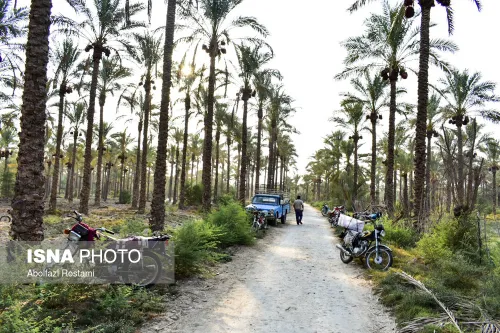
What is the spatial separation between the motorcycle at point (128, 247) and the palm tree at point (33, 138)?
3.02ft

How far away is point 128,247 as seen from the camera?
6.49 meters

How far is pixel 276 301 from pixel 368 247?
167 inches

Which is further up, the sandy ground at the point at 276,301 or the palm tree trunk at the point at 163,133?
the palm tree trunk at the point at 163,133

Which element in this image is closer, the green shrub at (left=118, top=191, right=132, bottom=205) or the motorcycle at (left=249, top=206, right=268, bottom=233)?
the motorcycle at (left=249, top=206, right=268, bottom=233)

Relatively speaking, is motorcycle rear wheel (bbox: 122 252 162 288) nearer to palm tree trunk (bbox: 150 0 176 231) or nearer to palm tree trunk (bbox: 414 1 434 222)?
palm tree trunk (bbox: 150 0 176 231)

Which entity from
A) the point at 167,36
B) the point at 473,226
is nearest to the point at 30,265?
the point at 167,36

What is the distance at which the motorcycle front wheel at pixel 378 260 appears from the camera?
8992mm

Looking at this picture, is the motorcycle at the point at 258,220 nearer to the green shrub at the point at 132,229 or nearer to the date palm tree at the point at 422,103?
the date palm tree at the point at 422,103

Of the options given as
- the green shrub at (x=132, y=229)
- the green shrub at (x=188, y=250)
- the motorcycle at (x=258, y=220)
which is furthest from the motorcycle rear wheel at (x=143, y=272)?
the motorcycle at (x=258, y=220)

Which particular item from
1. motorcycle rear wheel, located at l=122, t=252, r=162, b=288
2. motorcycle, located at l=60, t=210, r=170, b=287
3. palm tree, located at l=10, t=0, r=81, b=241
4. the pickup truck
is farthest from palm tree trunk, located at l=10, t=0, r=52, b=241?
the pickup truck

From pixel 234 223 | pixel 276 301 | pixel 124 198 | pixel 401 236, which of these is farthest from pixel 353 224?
pixel 124 198

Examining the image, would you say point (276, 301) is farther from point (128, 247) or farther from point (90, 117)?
point (90, 117)

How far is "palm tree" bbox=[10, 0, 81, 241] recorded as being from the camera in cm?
655

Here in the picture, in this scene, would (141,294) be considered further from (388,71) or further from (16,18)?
(16,18)
